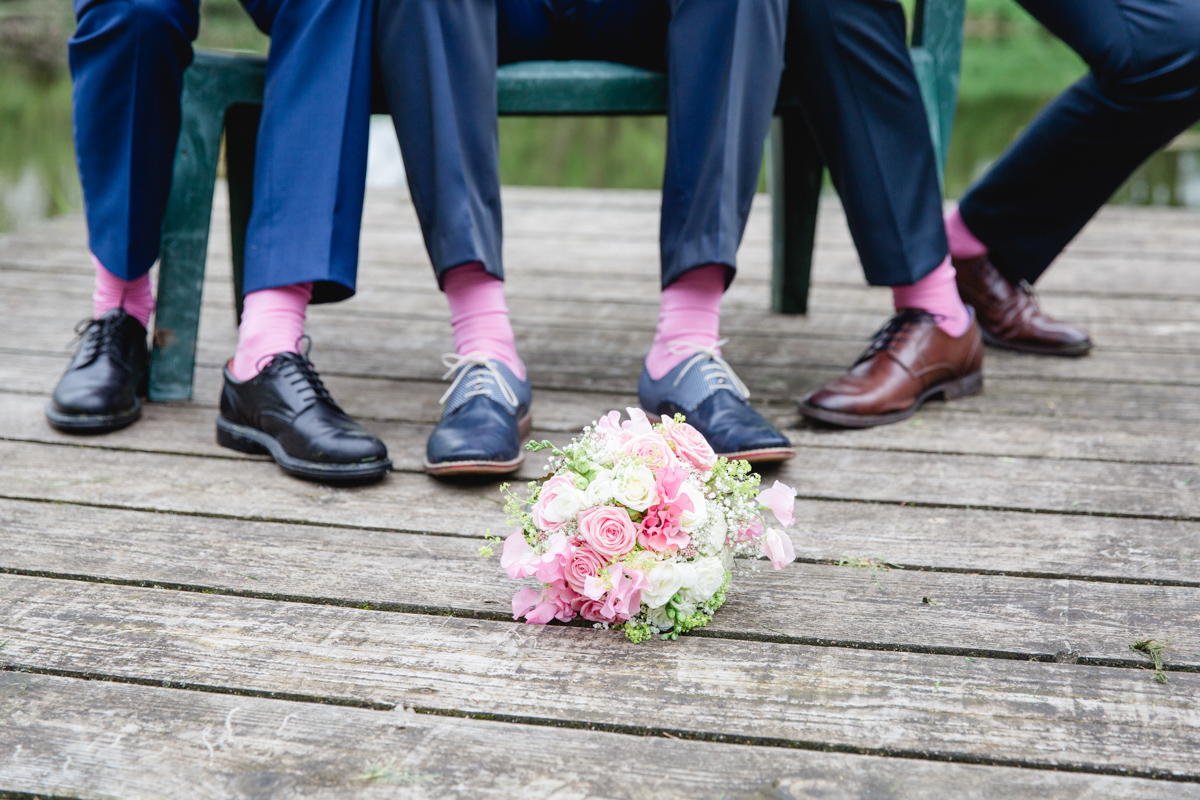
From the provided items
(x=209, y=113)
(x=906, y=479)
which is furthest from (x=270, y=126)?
(x=906, y=479)

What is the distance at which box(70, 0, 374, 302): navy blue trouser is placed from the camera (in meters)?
1.31

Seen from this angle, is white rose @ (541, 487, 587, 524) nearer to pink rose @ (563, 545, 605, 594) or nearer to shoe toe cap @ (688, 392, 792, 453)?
pink rose @ (563, 545, 605, 594)

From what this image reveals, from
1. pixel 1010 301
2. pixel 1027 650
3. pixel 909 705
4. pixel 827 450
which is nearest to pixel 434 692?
pixel 909 705

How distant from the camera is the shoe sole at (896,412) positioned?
4.69 ft

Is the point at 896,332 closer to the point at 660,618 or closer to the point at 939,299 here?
the point at 939,299

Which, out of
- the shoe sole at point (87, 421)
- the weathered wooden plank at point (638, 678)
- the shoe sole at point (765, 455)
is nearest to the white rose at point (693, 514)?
the weathered wooden plank at point (638, 678)

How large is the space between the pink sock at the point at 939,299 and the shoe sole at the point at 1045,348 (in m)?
0.29

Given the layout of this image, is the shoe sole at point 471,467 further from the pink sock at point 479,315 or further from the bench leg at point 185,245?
the bench leg at point 185,245

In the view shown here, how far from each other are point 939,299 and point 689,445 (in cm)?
76

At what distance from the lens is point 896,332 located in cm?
151

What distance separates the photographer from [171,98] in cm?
144

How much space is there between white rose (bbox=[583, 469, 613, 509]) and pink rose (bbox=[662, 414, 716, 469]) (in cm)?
8

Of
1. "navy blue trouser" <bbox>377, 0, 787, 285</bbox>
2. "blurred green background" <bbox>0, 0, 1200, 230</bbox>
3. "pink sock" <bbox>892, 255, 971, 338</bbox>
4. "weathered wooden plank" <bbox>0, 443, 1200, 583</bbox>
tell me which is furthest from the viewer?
"blurred green background" <bbox>0, 0, 1200, 230</bbox>

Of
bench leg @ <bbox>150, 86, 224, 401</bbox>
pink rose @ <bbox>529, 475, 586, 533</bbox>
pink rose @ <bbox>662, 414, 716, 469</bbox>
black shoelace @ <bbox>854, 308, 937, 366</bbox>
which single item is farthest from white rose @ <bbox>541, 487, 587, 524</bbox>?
bench leg @ <bbox>150, 86, 224, 401</bbox>
